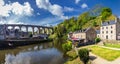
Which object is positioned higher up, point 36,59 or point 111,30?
point 111,30

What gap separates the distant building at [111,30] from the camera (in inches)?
2653

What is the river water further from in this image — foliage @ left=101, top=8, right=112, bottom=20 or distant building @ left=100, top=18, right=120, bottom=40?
foliage @ left=101, top=8, right=112, bottom=20

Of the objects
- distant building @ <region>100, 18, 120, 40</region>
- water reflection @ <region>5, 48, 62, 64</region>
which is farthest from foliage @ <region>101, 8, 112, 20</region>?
water reflection @ <region>5, 48, 62, 64</region>

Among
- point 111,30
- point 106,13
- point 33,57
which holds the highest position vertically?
point 106,13

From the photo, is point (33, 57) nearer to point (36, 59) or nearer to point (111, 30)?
point (36, 59)

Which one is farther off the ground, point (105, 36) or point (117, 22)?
point (117, 22)

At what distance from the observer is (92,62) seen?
3450cm

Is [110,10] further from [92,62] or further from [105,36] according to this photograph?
[92,62]

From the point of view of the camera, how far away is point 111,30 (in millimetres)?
70188

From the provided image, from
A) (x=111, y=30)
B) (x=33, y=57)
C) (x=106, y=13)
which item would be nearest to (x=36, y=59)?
(x=33, y=57)

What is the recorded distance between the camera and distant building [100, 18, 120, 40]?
221 ft

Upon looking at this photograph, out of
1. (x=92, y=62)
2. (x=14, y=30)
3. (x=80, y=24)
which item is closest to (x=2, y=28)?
(x=14, y=30)

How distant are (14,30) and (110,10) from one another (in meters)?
101

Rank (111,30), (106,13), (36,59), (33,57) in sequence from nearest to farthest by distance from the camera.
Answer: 1. (36,59)
2. (33,57)
3. (111,30)
4. (106,13)
